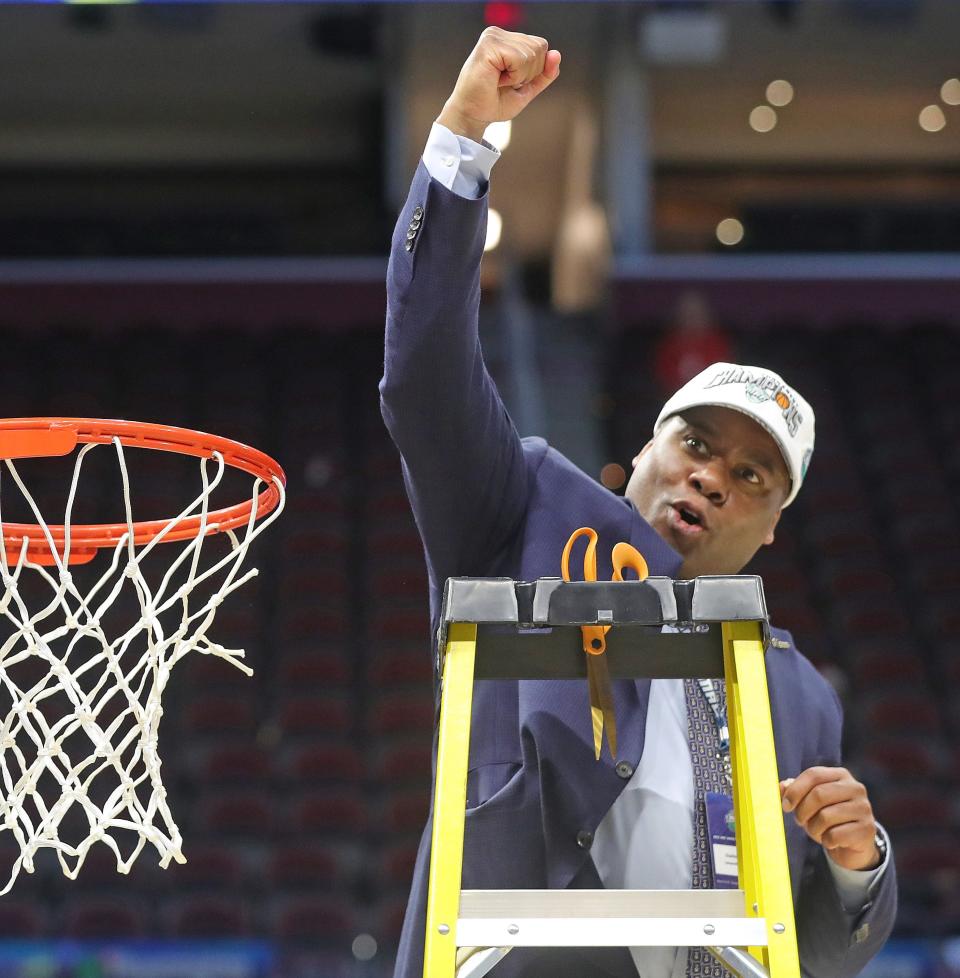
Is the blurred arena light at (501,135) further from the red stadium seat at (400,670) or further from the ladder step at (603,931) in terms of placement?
the ladder step at (603,931)

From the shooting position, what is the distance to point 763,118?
384 inches

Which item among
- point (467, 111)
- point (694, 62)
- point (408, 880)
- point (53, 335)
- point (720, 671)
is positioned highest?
point (694, 62)

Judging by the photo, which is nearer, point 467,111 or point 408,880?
point 467,111

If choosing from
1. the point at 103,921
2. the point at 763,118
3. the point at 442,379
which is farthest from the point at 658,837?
the point at 763,118

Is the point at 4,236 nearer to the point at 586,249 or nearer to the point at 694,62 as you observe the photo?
the point at 586,249

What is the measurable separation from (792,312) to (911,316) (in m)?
0.77

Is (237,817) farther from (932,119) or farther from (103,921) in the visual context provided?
(932,119)

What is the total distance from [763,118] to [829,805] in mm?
8913

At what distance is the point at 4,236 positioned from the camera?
350 inches

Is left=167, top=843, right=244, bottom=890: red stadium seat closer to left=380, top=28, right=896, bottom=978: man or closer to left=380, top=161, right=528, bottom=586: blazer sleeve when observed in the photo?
left=380, top=28, right=896, bottom=978: man

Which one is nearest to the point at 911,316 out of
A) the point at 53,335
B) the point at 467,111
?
the point at 53,335

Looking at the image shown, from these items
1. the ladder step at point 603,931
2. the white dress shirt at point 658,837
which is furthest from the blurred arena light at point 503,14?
the ladder step at point 603,931

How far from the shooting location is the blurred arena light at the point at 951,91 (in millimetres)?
9438

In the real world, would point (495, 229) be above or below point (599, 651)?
above
